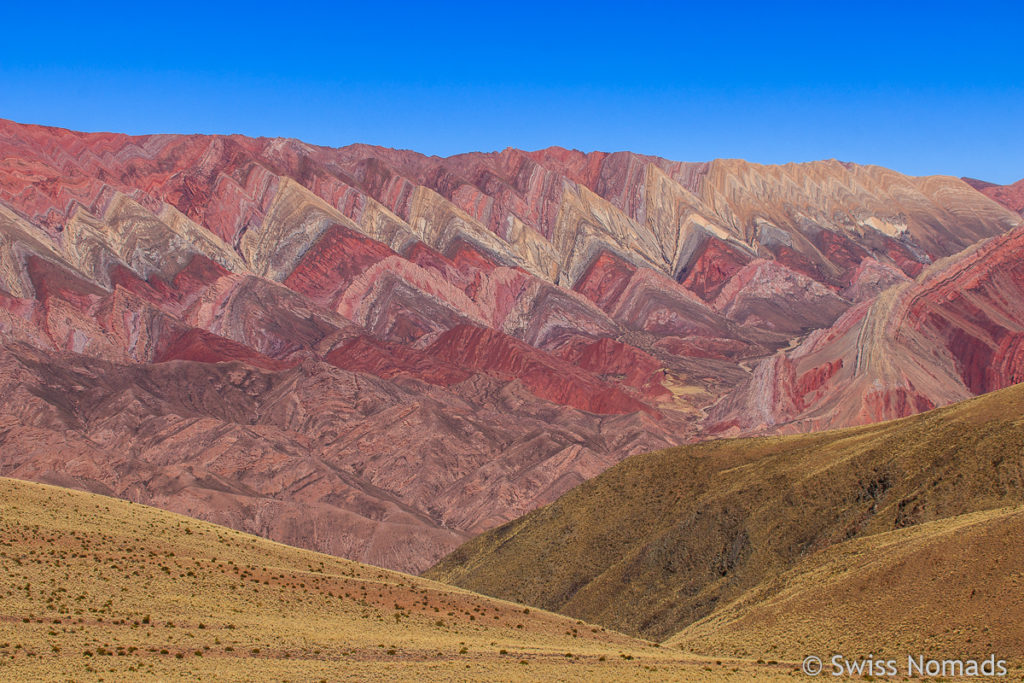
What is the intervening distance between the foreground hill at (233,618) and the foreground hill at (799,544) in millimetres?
7380

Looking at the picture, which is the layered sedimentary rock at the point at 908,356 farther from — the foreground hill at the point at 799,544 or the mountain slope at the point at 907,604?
the mountain slope at the point at 907,604

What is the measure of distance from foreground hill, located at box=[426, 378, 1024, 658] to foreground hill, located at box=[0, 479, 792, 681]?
7.38 m

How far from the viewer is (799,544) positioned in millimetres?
66750

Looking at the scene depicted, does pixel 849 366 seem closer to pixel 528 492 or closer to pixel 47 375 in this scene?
pixel 528 492

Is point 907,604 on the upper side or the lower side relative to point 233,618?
upper

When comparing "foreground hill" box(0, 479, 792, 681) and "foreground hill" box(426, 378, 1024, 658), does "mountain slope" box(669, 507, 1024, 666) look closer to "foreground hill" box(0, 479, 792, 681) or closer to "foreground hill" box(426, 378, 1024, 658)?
"foreground hill" box(426, 378, 1024, 658)

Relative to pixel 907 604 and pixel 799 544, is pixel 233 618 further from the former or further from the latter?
pixel 799 544

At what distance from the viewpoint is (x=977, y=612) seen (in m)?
45.7

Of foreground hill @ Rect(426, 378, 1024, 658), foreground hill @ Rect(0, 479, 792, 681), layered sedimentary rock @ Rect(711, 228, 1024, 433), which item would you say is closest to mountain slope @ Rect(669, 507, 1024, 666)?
foreground hill @ Rect(426, 378, 1024, 658)

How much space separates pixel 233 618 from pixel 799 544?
34.6m

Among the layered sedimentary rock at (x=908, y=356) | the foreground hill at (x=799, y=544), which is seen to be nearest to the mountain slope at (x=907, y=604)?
the foreground hill at (x=799, y=544)

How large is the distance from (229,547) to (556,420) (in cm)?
12930

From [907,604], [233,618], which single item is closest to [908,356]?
[907,604]

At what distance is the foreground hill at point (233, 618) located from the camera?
3791cm
